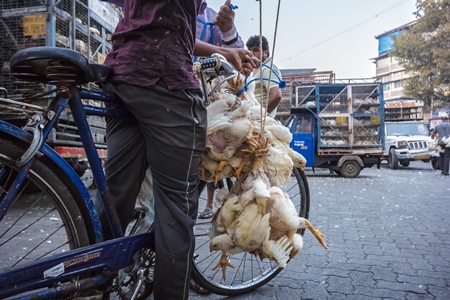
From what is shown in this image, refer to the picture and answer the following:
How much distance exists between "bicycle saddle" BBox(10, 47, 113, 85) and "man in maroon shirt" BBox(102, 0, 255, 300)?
165 millimetres

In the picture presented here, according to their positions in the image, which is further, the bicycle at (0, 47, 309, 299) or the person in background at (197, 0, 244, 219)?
the person in background at (197, 0, 244, 219)

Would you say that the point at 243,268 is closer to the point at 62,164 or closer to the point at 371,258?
the point at 371,258

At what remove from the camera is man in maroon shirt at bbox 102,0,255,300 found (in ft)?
5.55

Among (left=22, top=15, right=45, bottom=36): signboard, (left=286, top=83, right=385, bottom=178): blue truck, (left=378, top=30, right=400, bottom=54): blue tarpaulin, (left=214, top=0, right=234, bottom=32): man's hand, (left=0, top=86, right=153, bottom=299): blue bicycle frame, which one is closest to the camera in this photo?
(left=0, top=86, right=153, bottom=299): blue bicycle frame

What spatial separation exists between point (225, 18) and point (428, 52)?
2937 centimetres

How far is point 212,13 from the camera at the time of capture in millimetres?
2855

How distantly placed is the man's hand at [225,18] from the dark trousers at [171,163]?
836mm

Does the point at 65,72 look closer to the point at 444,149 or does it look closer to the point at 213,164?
the point at 213,164

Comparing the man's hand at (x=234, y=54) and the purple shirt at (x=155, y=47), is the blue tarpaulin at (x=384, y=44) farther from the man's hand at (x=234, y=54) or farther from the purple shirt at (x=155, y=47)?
the purple shirt at (x=155, y=47)

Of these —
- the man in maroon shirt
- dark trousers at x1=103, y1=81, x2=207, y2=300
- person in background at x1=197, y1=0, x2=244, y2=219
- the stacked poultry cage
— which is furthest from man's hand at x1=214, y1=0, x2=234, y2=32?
the stacked poultry cage

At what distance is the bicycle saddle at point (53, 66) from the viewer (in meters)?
1.49

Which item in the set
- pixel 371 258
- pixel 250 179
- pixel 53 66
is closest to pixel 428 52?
pixel 371 258

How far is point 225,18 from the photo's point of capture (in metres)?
2.43

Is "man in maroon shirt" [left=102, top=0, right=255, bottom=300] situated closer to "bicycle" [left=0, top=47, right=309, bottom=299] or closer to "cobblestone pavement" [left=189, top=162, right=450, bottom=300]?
"bicycle" [left=0, top=47, right=309, bottom=299]
